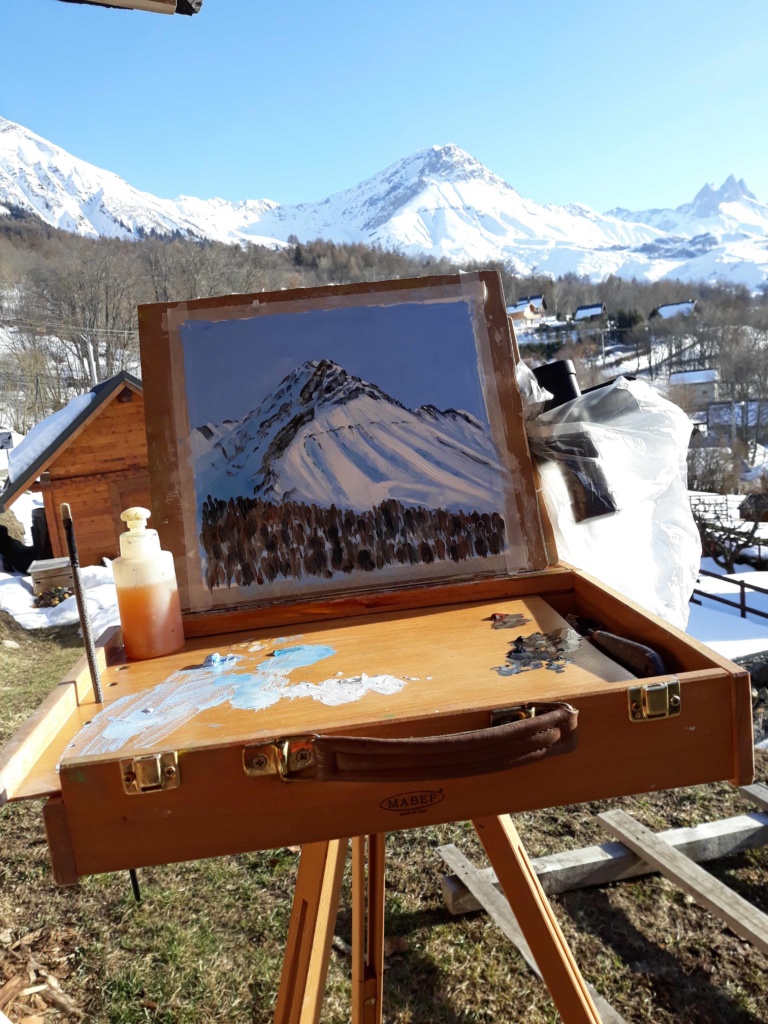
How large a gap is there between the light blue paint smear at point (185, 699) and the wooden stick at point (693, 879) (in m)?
2.28

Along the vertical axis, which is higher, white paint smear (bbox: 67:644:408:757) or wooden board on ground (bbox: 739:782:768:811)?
white paint smear (bbox: 67:644:408:757)

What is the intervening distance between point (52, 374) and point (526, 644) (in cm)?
4878

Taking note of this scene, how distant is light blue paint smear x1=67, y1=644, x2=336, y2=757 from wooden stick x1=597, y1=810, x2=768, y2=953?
2.28 meters

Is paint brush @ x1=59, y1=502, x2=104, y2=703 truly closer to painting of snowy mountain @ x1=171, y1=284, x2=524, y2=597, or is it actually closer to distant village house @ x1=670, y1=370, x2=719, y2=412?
painting of snowy mountain @ x1=171, y1=284, x2=524, y2=597

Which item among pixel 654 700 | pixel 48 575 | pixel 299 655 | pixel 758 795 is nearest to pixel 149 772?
pixel 299 655

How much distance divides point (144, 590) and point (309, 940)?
2.86ft

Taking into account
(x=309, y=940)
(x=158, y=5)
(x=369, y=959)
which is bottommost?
(x=369, y=959)

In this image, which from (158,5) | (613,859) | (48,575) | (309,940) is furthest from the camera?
(48,575)

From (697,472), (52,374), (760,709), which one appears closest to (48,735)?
(760,709)

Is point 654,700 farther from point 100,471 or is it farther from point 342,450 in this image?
point 100,471

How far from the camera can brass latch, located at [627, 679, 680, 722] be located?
1014mm

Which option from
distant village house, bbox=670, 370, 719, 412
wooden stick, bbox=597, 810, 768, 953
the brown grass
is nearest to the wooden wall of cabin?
the brown grass

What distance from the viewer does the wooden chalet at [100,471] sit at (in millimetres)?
11930

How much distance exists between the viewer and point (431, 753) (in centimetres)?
94
